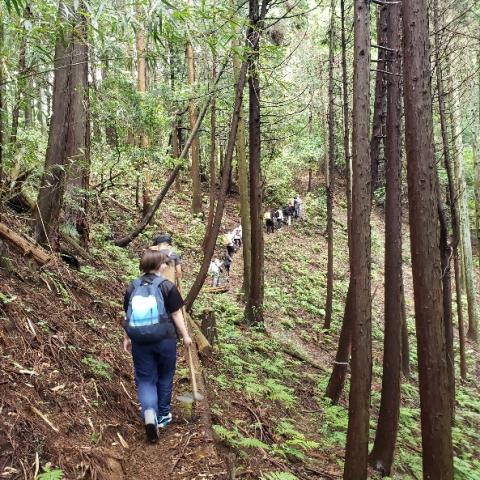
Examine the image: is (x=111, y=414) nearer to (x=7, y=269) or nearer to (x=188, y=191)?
(x=7, y=269)

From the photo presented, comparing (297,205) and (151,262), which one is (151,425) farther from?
(297,205)

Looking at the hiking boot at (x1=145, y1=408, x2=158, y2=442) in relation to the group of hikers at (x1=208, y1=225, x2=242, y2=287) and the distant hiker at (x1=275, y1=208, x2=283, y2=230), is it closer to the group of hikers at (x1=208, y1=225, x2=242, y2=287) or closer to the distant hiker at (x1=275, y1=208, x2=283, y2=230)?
the group of hikers at (x1=208, y1=225, x2=242, y2=287)

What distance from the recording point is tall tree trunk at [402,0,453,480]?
437 centimetres

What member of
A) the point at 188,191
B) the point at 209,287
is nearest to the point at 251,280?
the point at 209,287

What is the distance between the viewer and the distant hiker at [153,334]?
12.3 feet

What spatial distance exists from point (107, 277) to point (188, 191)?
17342 mm

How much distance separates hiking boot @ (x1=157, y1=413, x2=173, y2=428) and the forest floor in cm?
10

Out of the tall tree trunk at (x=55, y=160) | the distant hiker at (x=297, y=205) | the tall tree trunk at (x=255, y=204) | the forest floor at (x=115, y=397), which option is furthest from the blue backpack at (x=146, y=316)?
the distant hiker at (x=297, y=205)

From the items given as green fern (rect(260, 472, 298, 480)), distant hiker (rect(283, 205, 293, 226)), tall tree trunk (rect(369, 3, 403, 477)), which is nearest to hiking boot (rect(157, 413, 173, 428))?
green fern (rect(260, 472, 298, 480))

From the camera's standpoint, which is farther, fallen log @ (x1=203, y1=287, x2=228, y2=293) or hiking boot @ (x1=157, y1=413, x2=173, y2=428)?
fallen log @ (x1=203, y1=287, x2=228, y2=293)

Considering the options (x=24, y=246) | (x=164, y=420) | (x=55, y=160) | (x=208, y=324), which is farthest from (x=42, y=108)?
(x=164, y=420)

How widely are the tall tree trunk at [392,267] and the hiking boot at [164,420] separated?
400 cm

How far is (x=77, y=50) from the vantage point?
7.17 metres

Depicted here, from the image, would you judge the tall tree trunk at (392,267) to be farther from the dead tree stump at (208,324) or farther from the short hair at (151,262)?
the short hair at (151,262)
